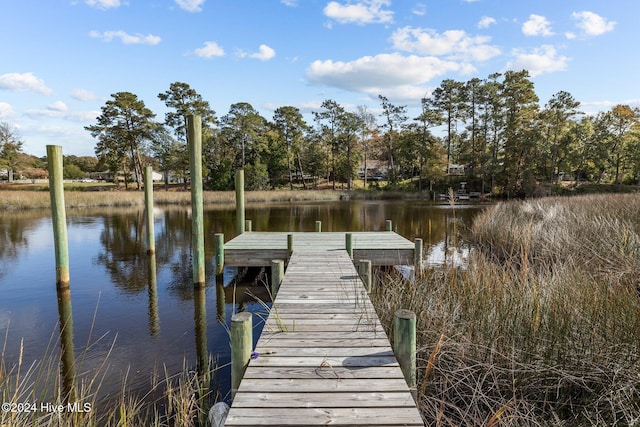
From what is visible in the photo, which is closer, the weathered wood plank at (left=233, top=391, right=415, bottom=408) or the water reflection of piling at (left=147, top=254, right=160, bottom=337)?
the weathered wood plank at (left=233, top=391, right=415, bottom=408)

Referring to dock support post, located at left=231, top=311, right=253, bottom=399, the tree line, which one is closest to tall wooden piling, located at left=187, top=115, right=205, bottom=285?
dock support post, located at left=231, top=311, right=253, bottom=399

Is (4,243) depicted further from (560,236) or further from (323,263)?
(560,236)

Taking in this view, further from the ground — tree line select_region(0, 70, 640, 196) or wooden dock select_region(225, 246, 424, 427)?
tree line select_region(0, 70, 640, 196)

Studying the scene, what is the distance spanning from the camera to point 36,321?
5.88 metres

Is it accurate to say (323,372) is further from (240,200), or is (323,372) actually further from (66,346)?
(240,200)

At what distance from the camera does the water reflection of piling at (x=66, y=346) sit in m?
3.98

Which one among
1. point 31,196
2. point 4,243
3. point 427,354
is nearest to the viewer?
point 427,354

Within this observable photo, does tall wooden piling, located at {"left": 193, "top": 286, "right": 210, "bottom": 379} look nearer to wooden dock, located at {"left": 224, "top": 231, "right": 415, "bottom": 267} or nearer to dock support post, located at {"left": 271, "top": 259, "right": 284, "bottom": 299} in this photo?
wooden dock, located at {"left": 224, "top": 231, "right": 415, "bottom": 267}

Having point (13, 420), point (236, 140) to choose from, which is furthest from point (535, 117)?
point (13, 420)

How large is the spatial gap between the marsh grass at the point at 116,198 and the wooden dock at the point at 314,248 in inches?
781

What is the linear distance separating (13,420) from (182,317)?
406cm

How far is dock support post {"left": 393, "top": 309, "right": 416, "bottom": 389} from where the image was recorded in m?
2.67

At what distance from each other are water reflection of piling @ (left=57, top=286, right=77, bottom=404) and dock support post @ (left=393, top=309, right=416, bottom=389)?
2.74 m

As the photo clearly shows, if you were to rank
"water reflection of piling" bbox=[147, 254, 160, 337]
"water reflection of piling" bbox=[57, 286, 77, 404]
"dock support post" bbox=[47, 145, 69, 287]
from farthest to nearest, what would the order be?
"dock support post" bbox=[47, 145, 69, 287] → "water reflection of piling" bbox=[147, 254, 160, 337] → "water reflection of piling" bbox=[57, 286, 77, 404]
